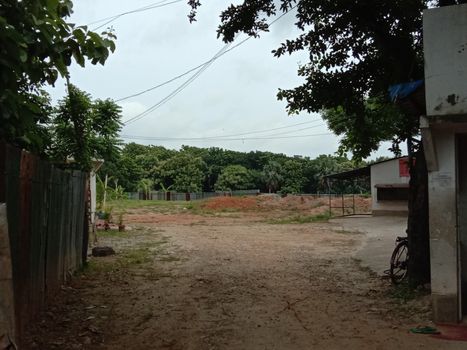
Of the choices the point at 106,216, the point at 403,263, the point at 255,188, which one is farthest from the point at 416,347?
the point at 255,188

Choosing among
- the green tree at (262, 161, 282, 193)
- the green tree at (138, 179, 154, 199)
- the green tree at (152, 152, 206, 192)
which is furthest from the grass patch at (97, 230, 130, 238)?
the green tree at (262, 161, 282, 193)

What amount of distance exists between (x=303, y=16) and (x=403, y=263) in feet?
16.3

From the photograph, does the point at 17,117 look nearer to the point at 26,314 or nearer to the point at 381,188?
the point at 26,314

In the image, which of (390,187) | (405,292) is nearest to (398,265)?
(405,292)

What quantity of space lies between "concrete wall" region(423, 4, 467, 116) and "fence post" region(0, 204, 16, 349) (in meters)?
4.94

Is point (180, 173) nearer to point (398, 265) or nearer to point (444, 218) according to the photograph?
point (398, 265)

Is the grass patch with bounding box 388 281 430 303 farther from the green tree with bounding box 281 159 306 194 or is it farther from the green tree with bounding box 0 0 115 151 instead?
the green tree with bounding box 281 159 306 194

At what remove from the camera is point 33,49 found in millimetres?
4113

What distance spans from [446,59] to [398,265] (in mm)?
4267

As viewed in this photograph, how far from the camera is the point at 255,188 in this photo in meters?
69.7

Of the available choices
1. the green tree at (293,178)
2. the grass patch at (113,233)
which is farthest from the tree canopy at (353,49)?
the green tree at (293,178)

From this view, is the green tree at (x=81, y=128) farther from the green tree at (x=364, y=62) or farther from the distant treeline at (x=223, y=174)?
the distant treeline at (x=223, y=174)

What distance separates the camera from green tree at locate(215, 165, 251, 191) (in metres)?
68.6

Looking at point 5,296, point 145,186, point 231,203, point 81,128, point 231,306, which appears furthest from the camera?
point 145,186
